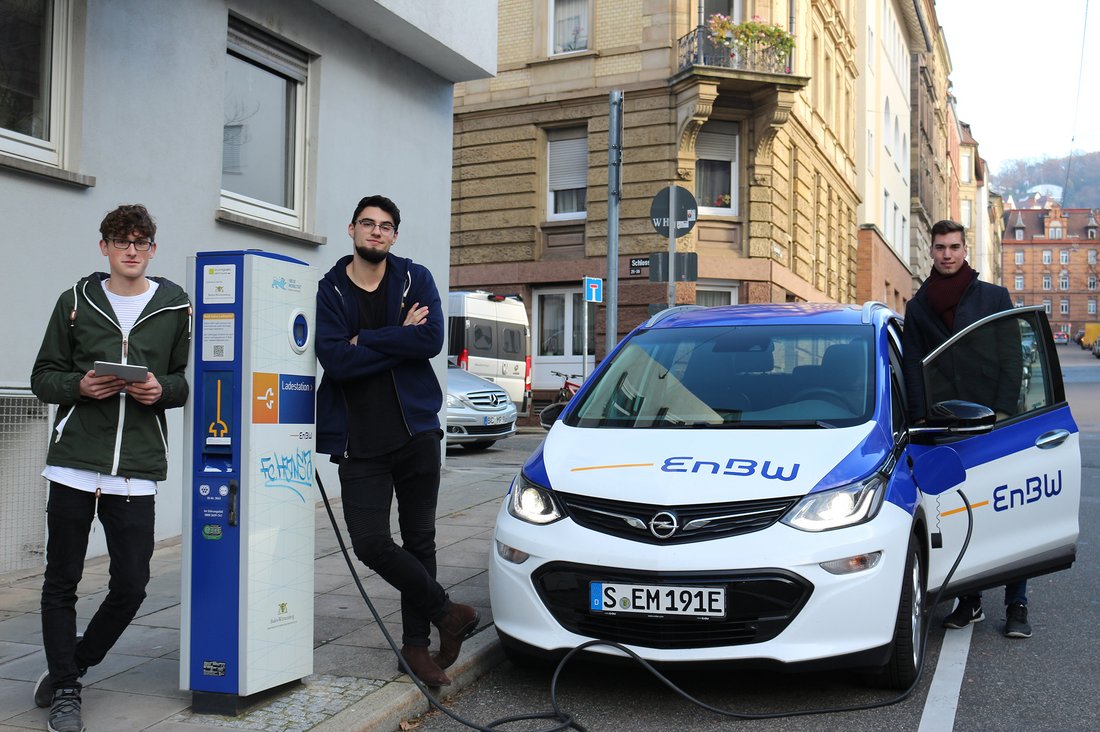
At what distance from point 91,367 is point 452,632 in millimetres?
1800

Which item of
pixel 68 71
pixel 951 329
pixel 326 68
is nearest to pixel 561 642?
pixel 951 329

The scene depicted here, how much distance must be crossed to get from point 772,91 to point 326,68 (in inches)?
626

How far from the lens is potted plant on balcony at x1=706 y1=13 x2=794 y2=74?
2316cm

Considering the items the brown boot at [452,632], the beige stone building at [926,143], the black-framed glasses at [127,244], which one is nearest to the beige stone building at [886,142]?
the beige stone building at [926,143]

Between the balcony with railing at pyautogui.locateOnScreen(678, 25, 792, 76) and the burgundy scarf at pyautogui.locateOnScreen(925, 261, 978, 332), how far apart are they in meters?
17.6

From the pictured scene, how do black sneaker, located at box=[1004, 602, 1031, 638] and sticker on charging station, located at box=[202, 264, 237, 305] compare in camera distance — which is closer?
sticker on charging station, located at box=[202, 264, 237, 305]

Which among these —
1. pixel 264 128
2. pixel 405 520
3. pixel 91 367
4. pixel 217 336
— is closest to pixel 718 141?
pixel 264 128

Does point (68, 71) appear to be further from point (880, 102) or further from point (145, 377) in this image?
point (880, 102)

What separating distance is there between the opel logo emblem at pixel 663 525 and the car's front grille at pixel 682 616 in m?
0.15

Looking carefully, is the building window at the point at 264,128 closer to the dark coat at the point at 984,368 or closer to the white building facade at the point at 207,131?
the white building facade at the point at 207,131

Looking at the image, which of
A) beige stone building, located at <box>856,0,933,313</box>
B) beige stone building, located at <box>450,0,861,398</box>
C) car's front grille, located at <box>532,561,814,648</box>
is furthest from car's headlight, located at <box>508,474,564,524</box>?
beige stone building, located at <box>856,0,933,313</box>

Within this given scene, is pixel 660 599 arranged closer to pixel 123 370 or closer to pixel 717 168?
pixel 123 370

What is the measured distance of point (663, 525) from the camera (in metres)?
4.22

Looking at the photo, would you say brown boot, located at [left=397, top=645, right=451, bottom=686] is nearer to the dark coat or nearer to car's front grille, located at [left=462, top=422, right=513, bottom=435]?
the dark coat
